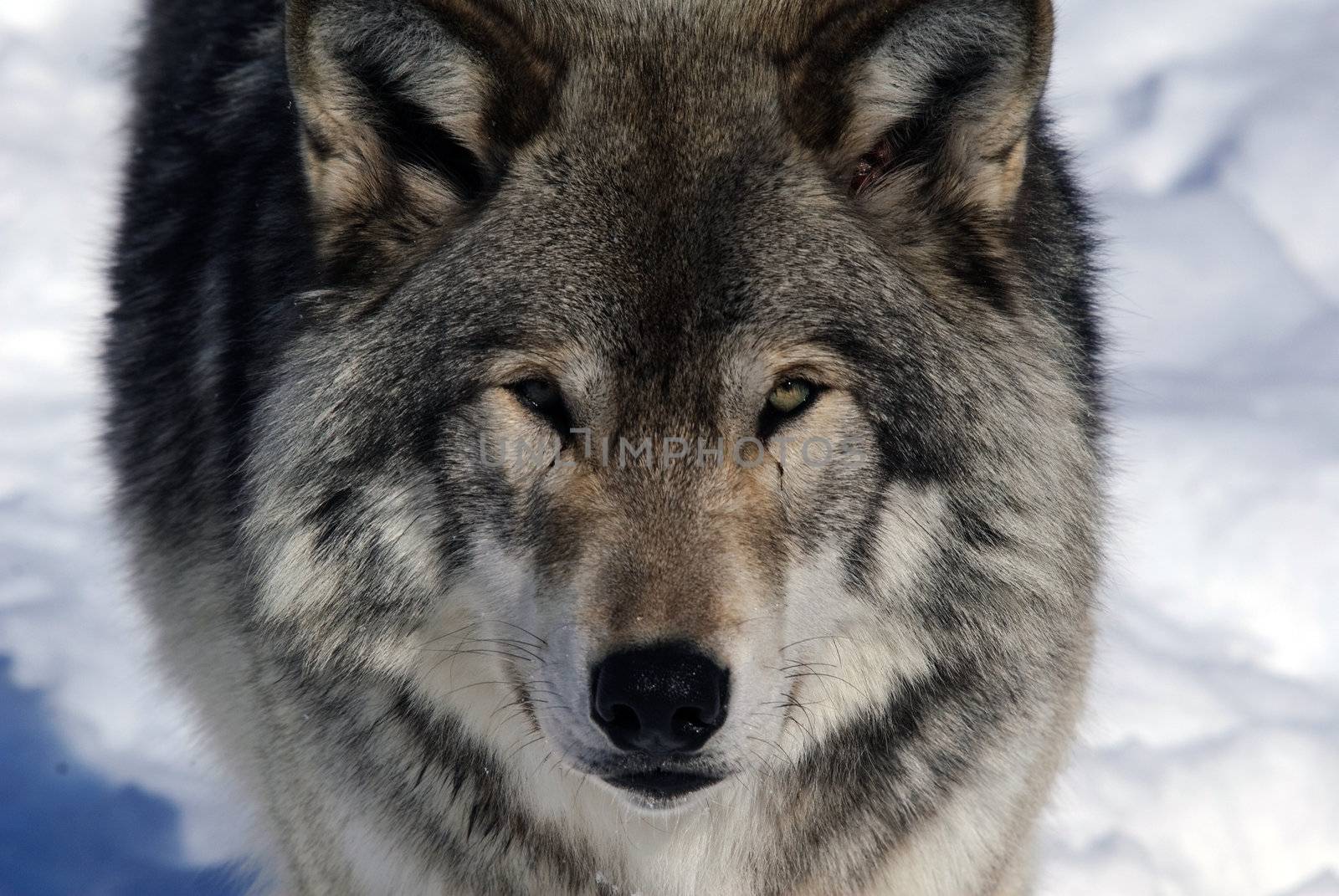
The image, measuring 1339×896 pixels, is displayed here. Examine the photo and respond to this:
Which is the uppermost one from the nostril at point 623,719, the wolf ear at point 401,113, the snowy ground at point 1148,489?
the wolf ear at point 401,113

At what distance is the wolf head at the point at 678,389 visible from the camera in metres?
2.30

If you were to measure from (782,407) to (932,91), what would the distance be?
60 centimetres

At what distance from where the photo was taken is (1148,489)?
15.7 feet

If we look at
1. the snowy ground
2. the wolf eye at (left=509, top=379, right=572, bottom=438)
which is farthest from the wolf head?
the snowy ground

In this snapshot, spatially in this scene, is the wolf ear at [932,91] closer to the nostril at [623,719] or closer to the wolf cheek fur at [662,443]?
the wolf cheek fur at [662,443]

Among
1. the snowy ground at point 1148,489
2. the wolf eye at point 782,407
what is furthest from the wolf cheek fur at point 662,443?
the snowy ground at point 1148,489

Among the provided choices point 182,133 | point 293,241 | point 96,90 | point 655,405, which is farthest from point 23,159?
point 655,405

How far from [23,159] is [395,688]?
4686 mm

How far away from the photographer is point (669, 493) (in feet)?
7.55

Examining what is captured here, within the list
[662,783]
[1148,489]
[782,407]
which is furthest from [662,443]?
[1148,489]

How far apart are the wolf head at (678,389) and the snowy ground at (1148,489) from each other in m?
1.15

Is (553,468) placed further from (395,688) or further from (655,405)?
(395,688)

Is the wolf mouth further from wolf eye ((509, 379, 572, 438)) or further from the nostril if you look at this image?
wolf eye ((509, 379, 572, 438))

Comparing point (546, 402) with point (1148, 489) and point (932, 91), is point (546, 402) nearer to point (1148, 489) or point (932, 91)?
point (932, 91)
